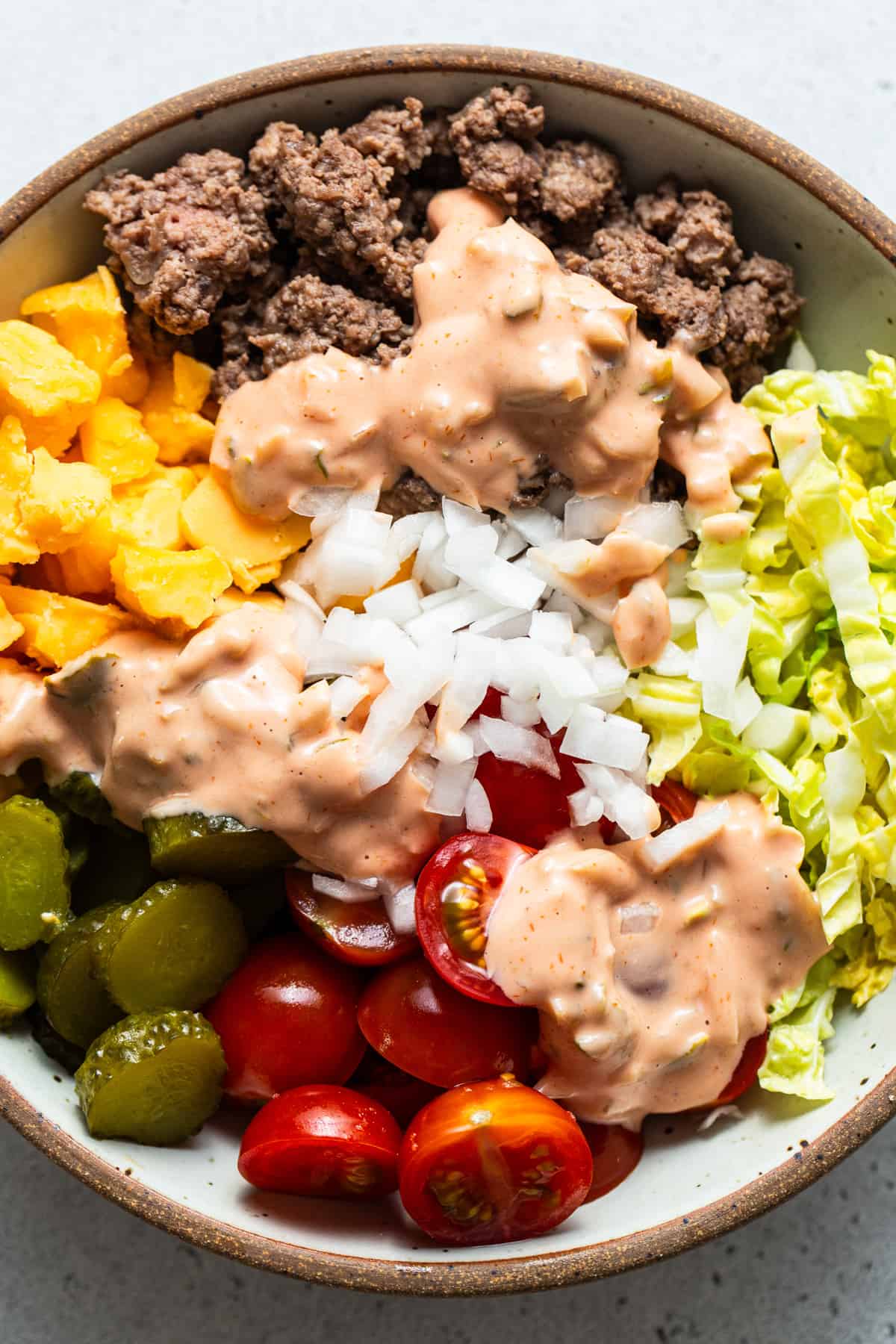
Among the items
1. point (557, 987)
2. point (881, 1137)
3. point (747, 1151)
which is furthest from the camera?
point (881, 1137)

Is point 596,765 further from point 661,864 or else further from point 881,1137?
point 881,1137

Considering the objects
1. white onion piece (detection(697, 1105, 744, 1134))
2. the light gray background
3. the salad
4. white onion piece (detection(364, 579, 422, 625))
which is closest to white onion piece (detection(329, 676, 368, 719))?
the salad

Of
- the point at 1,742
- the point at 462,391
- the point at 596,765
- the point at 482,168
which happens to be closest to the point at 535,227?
the point at 482,168

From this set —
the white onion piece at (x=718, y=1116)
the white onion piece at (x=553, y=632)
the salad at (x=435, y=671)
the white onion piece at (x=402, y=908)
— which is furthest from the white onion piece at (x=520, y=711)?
the white onion piece at (x=718, y=1116)

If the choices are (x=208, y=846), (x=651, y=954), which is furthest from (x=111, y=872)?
(x=651, y=954)

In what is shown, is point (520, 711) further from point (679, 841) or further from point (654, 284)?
point (654, 284)

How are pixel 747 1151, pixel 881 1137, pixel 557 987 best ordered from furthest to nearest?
1. pixel 881 1137
2. pixel 747 1151
3. pixel 557 987

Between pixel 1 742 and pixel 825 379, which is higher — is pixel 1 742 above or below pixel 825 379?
below
